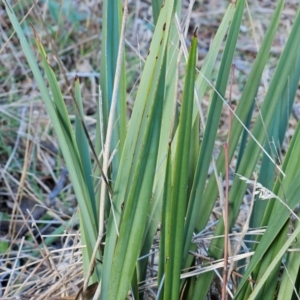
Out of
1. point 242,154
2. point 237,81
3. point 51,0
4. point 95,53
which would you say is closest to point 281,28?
point 237,81

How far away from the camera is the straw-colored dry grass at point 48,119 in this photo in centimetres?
104

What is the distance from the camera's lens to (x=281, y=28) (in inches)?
81.7

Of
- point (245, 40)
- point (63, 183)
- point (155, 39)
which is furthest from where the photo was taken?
point (245, 40)

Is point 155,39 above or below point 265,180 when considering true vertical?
above

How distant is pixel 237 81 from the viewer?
1846 millimetres

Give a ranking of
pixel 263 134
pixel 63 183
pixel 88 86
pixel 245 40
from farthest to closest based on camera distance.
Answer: pixel 245 40 < pixel 88 86 < pixel 63 183 < pixel 263 134

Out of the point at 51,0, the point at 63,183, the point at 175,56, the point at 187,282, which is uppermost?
Result: the point at 175,56

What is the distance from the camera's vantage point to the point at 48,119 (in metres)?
1.55

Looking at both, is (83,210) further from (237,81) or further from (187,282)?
(237,81)

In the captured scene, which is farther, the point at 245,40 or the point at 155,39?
the point at 245,40

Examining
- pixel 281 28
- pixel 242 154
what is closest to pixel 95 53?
pixel 281 28

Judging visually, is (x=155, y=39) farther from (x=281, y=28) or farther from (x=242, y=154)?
(x=281, y=28)

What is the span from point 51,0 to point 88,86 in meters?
0.35

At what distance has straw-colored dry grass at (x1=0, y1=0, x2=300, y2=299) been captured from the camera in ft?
3.42
